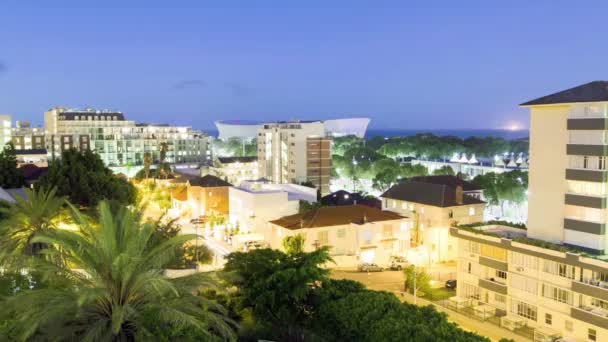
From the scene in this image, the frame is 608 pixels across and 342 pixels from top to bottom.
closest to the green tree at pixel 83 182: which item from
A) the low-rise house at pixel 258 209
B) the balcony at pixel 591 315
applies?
the low-rise house at pixel 258 209

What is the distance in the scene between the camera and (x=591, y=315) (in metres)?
20.8

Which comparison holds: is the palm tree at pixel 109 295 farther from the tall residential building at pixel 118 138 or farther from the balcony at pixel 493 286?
the tall residential building at pixel 118 138

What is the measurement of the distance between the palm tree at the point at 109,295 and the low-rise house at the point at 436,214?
25.6 m

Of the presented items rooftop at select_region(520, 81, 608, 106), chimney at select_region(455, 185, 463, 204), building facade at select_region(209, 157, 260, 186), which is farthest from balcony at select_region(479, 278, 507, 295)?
building facade at select_region(209, 157, 260, 186)

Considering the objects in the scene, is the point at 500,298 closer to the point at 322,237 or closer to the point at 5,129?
the point at 322,237

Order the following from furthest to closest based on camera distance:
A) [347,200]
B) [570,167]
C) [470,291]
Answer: [347,200] < [470,291] < [570,167]

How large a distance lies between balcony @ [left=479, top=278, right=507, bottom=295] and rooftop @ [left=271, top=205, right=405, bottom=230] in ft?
31.9

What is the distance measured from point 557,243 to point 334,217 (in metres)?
13.5

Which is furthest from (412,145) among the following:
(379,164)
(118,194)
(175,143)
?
(118,194)

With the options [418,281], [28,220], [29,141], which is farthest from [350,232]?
[29,141]

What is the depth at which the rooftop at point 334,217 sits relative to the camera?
3341cm

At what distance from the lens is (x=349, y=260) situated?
1316 inches

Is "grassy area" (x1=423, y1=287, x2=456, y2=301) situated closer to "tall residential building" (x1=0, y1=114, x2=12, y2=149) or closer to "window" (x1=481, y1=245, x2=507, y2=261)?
"window" (x1=481, y1=245, x2=507, y2=261)

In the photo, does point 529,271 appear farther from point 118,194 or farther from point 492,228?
point 118,194
